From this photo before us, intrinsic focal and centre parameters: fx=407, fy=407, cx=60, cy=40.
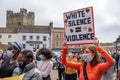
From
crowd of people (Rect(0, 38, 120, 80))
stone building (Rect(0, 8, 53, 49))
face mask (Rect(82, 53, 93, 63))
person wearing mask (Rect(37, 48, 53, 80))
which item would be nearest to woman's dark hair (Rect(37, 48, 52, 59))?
person wearing mask (Rect(37, 48, 53, 80))

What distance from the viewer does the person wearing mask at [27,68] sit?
6180mm

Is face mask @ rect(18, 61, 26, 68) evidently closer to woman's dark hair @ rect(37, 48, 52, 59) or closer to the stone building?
woman's dark hair @ rect(37, 48, 52, 59)

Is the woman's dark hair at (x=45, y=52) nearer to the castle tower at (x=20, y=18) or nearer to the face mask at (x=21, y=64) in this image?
the face mask at (x=21, y=64)

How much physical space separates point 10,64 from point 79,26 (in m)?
2.12

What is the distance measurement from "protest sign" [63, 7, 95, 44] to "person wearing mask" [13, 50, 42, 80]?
199cm

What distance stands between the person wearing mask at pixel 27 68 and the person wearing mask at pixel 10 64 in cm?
42

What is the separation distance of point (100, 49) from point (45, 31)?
88.4m

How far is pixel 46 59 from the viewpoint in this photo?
32.0 ft

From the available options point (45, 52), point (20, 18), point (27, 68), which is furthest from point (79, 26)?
point (20, 18)

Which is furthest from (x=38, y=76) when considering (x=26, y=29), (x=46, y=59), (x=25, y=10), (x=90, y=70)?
(x=25, y=10)

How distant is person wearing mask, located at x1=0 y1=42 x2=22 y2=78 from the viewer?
701 centimetres

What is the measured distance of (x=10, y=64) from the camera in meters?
7.14

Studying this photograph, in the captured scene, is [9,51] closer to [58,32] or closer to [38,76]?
[38,76]

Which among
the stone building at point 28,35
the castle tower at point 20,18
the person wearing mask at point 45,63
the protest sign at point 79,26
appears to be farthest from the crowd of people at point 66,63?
the castle tower at point 20,18
